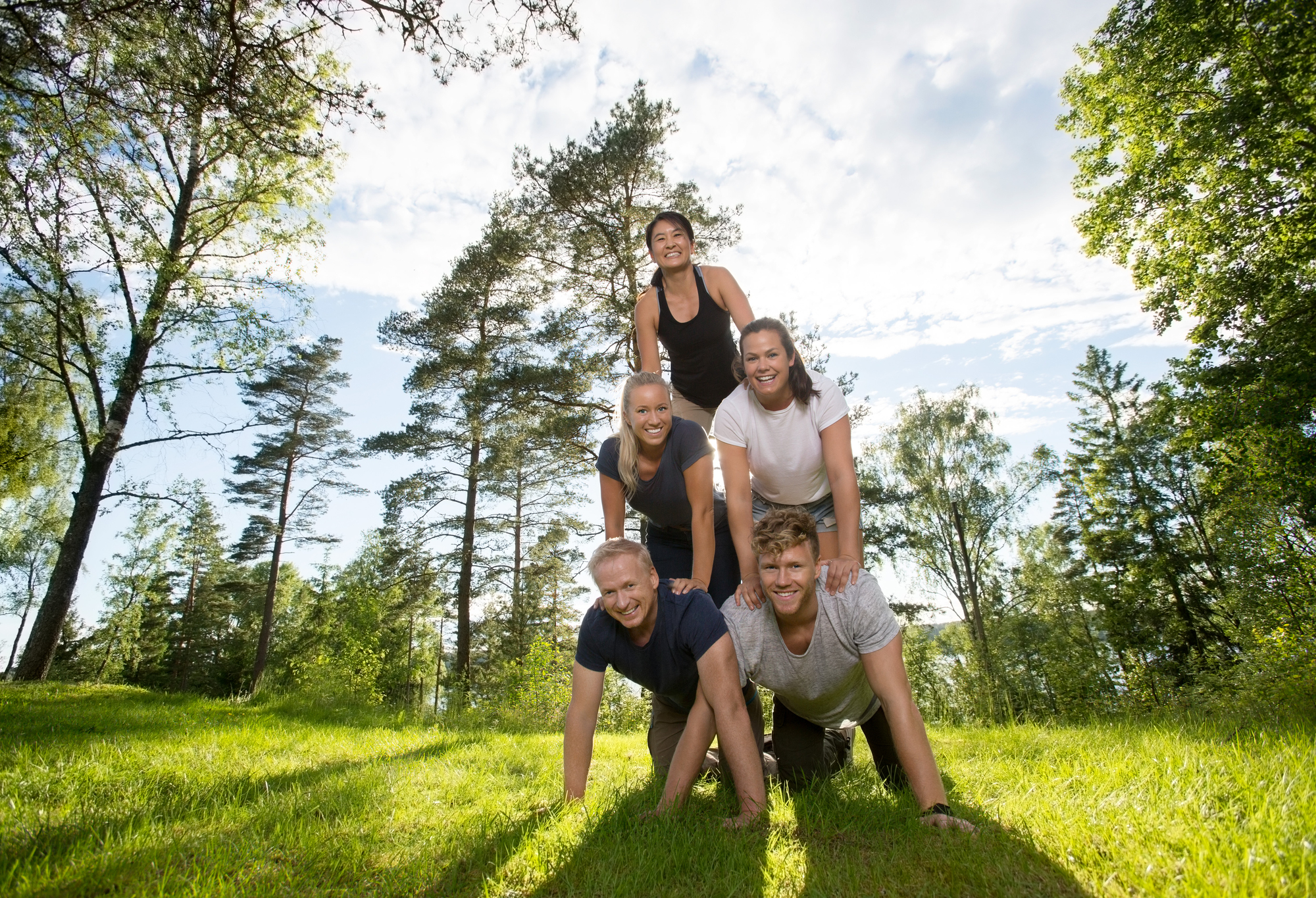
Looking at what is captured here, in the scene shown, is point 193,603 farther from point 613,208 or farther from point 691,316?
point 691,316

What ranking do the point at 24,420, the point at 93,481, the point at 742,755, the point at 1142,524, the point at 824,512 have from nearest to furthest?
the point at 742,755 < the point at 824,512 < the point at 93,481 < the point at 24,420 < the point at 1142,524

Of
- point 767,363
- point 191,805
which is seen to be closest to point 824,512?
point 767,363

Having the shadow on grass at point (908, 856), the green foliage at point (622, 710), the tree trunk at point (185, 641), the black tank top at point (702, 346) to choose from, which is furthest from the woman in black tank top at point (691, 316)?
the tree trunk at point (185, 641)

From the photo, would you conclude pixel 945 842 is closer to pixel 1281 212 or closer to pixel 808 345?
pixel 808 345

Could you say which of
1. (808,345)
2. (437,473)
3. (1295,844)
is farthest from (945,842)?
(437,473)

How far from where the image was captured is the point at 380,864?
2342mm

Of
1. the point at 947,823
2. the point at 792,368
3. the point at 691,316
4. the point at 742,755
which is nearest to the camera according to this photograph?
the point at 947,823

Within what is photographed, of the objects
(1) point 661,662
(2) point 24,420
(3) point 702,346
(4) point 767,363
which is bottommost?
(1) point 661,662

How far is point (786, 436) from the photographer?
360 cm

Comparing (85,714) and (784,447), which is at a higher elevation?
(784,447)

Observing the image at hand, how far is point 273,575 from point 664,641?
25.5 meters

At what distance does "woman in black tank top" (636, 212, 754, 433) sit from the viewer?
14.0ft

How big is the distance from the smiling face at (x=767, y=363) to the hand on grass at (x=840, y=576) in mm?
966

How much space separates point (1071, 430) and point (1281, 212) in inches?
587
